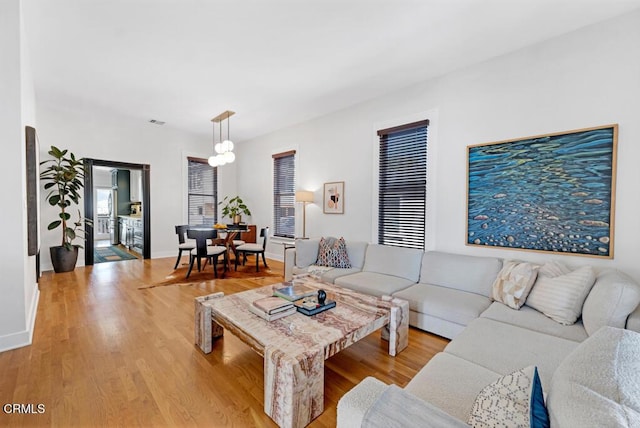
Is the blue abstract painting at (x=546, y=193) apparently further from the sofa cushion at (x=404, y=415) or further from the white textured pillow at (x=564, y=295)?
the sofa cushion at (x=404, y=415)

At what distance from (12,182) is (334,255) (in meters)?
3.29

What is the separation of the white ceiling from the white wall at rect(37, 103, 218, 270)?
2.48 ft

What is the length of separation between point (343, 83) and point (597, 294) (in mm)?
3459

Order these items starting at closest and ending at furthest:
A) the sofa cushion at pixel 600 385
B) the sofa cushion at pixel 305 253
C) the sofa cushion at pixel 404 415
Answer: the sofa cushion at pixel 600 385 < the sofa cushion at pixel 404 415 < the sofa cushion at pixel 305 253

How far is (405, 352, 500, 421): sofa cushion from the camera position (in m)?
1.23

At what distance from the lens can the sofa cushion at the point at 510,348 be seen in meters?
1.54

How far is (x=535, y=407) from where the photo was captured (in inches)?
31.5

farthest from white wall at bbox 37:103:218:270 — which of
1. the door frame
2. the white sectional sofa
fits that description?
the white sectional sofa

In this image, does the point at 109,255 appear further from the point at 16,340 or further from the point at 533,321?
the point at 533,321

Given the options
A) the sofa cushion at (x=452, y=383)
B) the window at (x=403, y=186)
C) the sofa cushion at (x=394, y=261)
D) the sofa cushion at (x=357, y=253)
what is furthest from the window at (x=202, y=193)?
the sofa cushion at (x=452, y=383)

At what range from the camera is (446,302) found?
2588mm

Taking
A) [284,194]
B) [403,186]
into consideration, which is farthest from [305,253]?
[284,194]

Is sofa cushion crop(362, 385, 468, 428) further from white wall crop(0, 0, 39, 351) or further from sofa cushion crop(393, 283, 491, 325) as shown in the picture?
white wall crop(0, 0, 39, 351)

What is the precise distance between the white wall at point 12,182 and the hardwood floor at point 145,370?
9.8 inches
